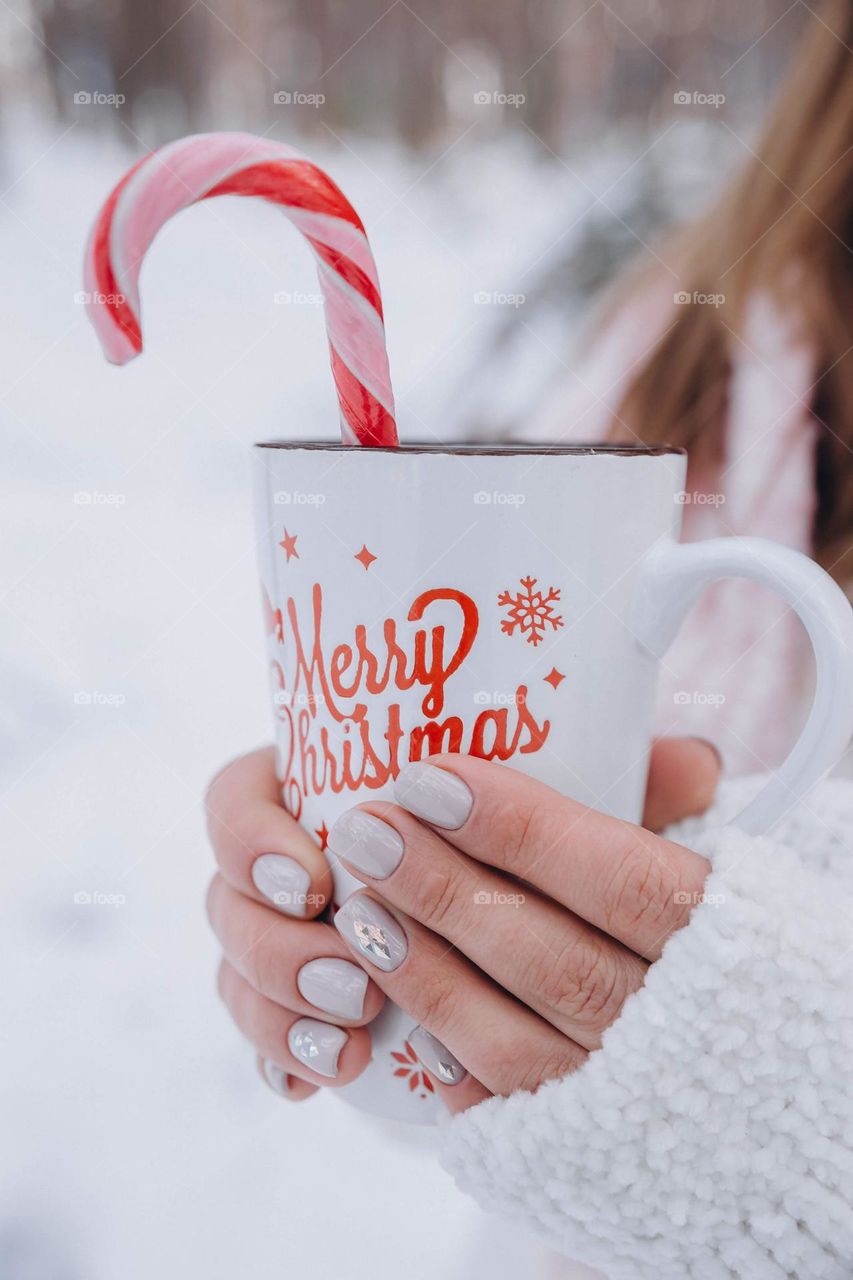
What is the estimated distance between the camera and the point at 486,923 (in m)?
0.44

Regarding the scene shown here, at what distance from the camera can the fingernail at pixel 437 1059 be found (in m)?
0.47

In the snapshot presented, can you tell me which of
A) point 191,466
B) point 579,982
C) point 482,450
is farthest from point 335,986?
point 191,466

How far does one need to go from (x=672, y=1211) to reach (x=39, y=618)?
1.85 ft

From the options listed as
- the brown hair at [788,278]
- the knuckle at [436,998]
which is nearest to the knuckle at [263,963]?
the knuckle at [436,998]

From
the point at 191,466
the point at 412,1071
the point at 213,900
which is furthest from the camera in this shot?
the point at 191,466

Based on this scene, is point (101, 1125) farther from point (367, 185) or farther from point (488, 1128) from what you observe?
point (367, 185)

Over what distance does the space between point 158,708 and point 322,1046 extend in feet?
1.11

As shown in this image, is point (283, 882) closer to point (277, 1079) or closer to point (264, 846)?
point (264, 846)

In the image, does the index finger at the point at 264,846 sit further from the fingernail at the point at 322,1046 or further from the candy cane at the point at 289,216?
the candy cane at the point at 289,216

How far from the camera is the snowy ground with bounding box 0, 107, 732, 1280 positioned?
0.70 meters

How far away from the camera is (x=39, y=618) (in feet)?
2.35

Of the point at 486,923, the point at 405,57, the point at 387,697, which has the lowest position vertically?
the point at 486,923

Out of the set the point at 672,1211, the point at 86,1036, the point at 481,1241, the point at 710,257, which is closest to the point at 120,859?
the point at 86,1036

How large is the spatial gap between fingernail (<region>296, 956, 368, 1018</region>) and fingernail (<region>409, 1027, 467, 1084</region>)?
1.4 inches
